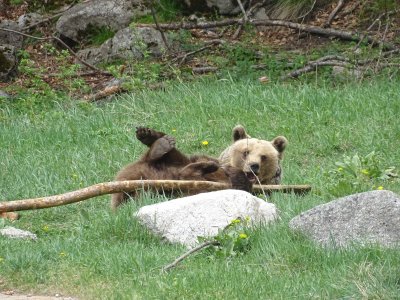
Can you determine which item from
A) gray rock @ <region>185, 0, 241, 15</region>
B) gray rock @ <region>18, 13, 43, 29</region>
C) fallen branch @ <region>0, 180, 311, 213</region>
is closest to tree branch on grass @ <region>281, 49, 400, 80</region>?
gray rock @ <region>185, 0, 241, 15</region>

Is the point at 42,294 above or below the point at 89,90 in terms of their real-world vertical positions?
above

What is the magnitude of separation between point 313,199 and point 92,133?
170 inches

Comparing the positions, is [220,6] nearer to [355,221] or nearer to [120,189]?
[120,189]

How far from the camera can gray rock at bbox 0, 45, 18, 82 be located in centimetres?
1614

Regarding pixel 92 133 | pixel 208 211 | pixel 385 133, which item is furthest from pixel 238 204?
pixel 92 133

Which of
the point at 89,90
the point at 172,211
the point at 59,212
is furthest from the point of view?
the point at 89,90

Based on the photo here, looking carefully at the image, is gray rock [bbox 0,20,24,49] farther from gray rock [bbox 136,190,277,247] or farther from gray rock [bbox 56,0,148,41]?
gray rock [bbox 136,190,277,247]

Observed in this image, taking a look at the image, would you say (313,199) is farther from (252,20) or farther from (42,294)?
(252,20)

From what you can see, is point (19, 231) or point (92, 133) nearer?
point (19, 231)

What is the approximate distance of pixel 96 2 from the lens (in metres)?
17.9

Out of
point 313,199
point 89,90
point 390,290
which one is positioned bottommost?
point 89,90

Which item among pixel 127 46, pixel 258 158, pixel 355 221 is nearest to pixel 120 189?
pixel 258 158

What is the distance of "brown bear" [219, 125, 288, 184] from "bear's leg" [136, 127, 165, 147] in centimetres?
84

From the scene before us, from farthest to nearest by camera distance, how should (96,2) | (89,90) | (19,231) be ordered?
(96,2), (89,90), (19,231)
